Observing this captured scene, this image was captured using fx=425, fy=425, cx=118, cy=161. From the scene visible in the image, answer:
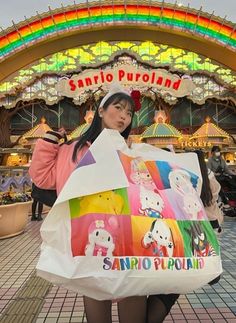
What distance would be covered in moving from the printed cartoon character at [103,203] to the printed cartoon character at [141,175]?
0.40 feet

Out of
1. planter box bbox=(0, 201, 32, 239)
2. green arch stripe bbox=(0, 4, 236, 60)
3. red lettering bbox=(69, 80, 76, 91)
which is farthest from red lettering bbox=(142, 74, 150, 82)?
green arch stripe bbox=(0, 4, 236, 60)

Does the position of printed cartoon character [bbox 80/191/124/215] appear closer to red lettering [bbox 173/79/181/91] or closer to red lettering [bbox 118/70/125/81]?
red lettering [bbox 118/70/125/81]

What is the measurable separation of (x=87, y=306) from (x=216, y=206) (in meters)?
0.86

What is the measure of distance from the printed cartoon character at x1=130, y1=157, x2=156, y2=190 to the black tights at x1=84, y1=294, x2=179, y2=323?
469 millimetres

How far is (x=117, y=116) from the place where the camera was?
80.0 inches

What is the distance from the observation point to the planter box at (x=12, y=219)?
22.5ft

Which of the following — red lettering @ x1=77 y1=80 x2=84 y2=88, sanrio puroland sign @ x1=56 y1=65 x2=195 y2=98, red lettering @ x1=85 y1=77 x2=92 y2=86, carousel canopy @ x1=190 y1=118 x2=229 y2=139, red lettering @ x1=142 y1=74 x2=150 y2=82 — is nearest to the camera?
sanrio puroland sign @ x1=56 y1=65 x2=195 y2=98

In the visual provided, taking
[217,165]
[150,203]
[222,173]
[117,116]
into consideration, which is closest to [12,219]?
[217,165]

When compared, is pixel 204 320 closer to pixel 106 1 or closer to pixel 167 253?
pixel 167 253

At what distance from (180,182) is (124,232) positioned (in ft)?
1.28

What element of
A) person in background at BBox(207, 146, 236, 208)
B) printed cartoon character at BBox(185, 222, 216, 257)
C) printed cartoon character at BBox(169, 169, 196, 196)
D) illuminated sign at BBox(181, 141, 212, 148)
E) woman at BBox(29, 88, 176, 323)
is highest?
woman at BBox(29, 88, 176, 323)

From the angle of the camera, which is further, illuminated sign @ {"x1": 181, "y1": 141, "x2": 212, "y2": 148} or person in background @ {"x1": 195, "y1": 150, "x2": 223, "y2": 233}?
illuminated sign @ {"x1": 181, "y1": 141, "x2": 212, "y2": 148}

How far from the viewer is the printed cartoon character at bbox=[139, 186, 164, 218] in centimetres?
171

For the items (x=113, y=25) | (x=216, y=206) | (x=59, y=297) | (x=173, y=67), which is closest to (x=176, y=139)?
(x=173, y=67)
